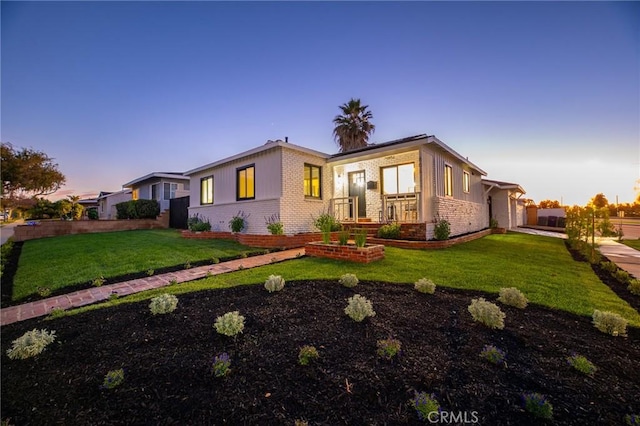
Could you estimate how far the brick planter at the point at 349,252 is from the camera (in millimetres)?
5387

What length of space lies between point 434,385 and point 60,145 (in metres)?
19.4

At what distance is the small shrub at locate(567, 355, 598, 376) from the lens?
6.18 ft

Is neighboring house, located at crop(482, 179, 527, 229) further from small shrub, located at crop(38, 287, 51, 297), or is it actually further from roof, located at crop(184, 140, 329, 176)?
small shrub, located at crop(38, 287, 51, 297)

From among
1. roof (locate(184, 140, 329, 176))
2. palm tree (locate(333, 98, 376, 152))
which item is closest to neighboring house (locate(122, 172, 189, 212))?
roof (locate(184, 140, 329, 176))

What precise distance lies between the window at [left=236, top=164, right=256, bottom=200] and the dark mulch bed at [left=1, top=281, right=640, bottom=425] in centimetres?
729

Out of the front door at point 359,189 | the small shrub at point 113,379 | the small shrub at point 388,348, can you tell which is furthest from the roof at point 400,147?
the small shrub at point 113,379

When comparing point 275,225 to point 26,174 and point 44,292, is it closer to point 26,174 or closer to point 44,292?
point 44,292

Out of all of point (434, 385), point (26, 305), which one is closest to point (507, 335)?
point (434, 385)

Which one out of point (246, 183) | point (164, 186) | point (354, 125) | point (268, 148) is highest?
point (354, 125)

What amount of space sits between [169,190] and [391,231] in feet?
51.2

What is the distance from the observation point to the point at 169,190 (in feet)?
56.9

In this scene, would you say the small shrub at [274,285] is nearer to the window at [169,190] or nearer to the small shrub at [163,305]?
the small shrub at [163,305]

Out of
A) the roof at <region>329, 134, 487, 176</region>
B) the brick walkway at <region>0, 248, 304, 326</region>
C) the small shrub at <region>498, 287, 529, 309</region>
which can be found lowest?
the brick walkway at <region>0, 248, 304, 326</region>

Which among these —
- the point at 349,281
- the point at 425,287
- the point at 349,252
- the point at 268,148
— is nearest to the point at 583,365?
the point at 425,287
